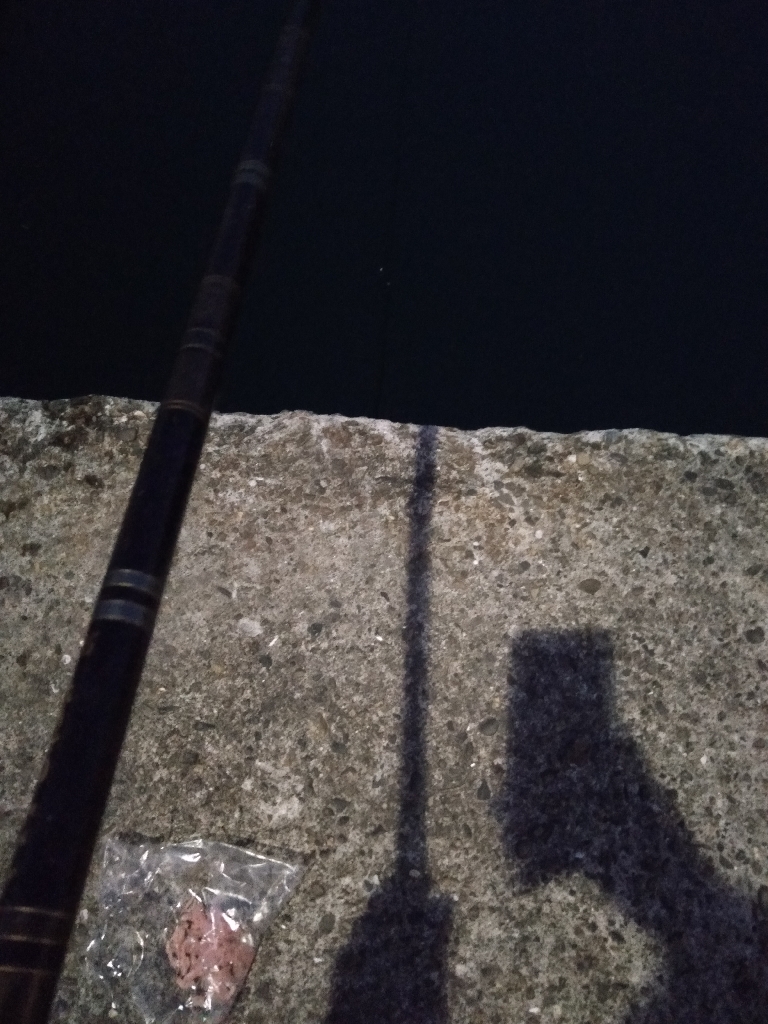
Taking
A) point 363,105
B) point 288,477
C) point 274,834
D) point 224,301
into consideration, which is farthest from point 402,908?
point 363,105

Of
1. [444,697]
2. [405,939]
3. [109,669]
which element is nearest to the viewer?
[109,669]

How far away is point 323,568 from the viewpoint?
2.30m

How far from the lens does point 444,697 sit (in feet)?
7.11

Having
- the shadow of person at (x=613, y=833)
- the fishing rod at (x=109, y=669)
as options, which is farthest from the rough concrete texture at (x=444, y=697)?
the fishing rod at (x=109, y=669)

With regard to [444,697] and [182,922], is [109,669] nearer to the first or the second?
[182,922]

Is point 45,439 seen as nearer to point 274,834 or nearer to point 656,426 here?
point 274,834

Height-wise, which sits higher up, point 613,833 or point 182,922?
point 613,833

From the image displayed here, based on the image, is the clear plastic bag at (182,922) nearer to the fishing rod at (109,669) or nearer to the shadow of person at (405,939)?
the shadow of person at (405,939)

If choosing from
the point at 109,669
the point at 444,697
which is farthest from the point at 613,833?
the point at 109,669

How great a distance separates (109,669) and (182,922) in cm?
79

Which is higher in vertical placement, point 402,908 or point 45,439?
point 45,439

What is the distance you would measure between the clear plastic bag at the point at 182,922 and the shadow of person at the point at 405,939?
0.72 ft

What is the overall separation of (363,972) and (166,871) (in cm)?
53

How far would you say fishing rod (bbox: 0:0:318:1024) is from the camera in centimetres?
145
